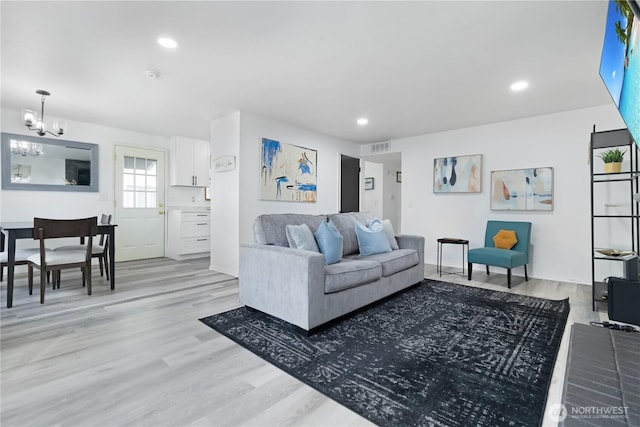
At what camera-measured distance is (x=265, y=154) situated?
4.61 metres

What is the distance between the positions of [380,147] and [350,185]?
116cm

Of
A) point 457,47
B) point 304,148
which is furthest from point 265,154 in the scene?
point 457,47

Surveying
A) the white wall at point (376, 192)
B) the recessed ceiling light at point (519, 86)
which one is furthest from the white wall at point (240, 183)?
the white wall at point (376, 192)

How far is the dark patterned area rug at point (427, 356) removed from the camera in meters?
1.49

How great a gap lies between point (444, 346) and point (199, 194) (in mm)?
5652

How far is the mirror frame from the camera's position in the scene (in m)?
4.25

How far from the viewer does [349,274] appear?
2.60 meters

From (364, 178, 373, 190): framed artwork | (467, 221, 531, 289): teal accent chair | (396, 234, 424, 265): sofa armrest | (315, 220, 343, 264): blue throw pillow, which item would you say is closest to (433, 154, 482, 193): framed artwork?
(467, 221, 531, 289): teal accent chair

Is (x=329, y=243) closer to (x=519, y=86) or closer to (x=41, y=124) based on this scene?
(x=519, y=86)

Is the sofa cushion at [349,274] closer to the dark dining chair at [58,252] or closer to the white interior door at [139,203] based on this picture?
the dark dining chair at [58,252]

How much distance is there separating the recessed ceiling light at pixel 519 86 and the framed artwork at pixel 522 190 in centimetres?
150

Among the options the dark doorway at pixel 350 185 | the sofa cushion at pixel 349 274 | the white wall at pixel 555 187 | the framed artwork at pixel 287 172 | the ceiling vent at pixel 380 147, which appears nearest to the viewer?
the sofa cushion at pixel 349 274

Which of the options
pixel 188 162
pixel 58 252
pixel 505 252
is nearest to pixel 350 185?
pixel 188 162

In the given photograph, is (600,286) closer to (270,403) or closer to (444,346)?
(444,346)
